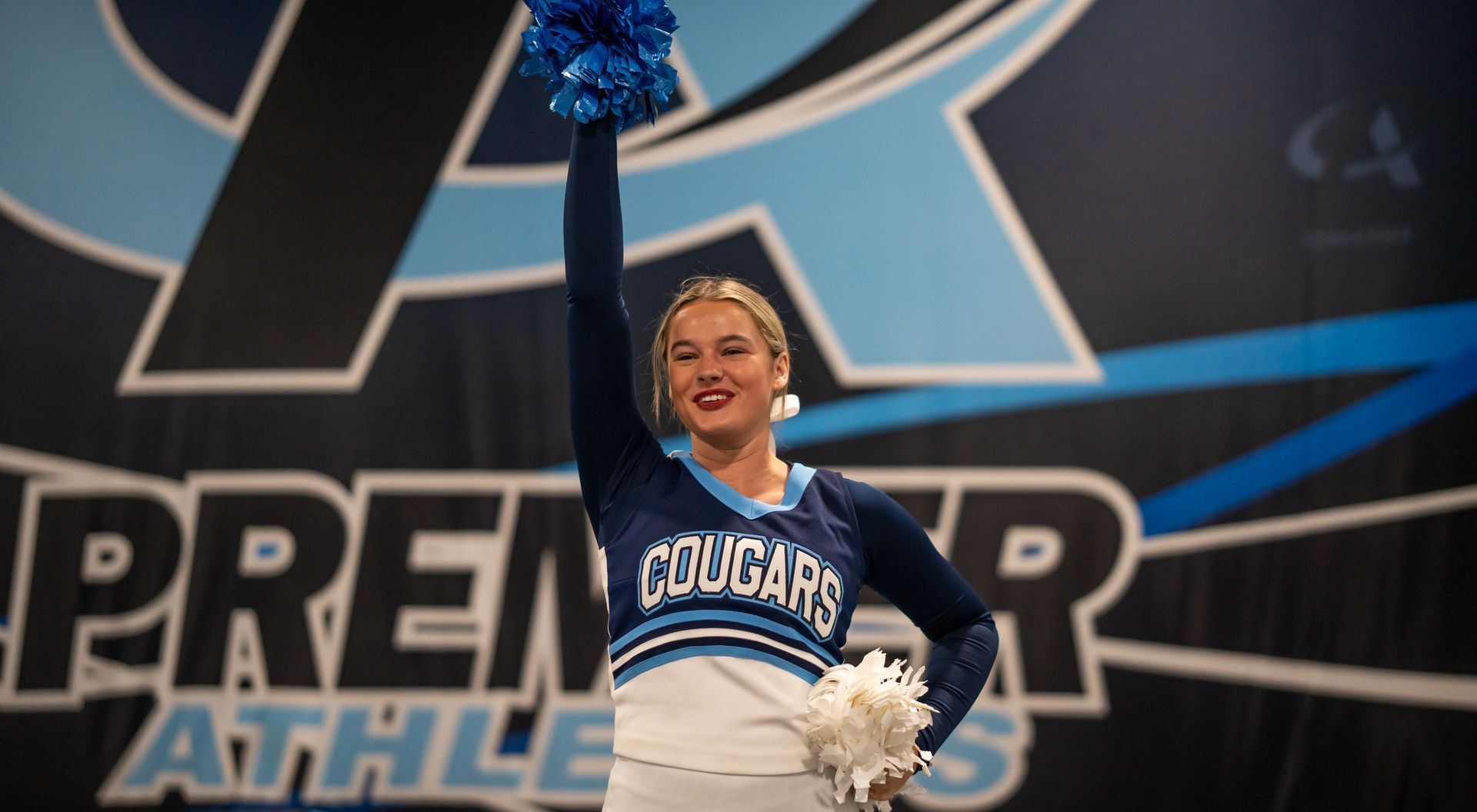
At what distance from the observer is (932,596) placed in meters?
1.56

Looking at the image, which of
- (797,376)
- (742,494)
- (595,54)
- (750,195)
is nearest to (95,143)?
(750,195)

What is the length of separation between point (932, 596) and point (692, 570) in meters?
0.38

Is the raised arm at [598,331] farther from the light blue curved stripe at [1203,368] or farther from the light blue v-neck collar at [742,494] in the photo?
the light blue curved stripe at [1203,368]

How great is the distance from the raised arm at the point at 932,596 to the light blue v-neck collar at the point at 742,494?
8cm

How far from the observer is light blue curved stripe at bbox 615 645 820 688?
136 centimetres

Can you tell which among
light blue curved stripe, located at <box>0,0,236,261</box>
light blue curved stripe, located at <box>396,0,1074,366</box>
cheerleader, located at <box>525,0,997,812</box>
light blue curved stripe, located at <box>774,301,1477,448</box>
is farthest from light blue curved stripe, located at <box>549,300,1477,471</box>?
cheerleader, located at <box>525,0,997,812</box>

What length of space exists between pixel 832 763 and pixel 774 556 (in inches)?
10.4

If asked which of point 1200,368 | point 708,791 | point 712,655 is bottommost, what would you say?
point 708,791

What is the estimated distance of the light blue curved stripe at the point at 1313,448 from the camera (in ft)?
10.5

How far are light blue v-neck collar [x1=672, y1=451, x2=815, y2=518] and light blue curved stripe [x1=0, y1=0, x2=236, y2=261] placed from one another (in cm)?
245

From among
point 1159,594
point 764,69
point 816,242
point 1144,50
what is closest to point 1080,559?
point 1159,594

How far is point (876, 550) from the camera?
1.53 meters

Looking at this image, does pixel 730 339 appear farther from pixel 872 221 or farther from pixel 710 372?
pixel 872 221

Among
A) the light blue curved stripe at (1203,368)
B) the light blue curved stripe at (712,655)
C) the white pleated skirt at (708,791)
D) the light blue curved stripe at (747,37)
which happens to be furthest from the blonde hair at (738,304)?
the light blue curved stripe at (747,37)
